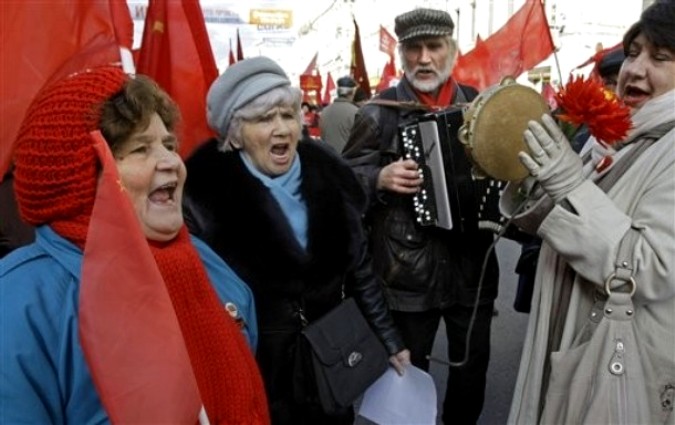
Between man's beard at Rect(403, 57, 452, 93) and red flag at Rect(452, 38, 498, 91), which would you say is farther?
red flag at Rect(452, 38, 498, 91)

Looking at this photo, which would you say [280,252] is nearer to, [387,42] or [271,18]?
[271,18]

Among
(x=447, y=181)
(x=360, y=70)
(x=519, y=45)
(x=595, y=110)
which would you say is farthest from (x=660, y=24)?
(x=360, y=70)

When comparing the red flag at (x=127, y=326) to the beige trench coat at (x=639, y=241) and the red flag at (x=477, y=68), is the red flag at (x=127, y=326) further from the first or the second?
the red flag at (x=477, y=68)

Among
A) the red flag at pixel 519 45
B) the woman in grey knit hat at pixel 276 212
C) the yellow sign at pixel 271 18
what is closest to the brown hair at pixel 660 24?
the woman in grey knit hat at pixel 276 212

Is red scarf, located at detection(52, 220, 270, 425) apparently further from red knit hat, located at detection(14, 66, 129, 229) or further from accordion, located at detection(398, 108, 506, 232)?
accordion, located at detection(398, 108, 506, 232)

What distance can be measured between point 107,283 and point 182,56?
218cm

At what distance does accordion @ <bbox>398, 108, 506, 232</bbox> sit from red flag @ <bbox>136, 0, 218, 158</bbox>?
1094 mm

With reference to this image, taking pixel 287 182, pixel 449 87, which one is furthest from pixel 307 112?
pixel 287 182

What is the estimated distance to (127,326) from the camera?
109 cm

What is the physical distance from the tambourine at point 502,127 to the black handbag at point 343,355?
0.74 metres

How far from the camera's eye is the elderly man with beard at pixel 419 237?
277 cm

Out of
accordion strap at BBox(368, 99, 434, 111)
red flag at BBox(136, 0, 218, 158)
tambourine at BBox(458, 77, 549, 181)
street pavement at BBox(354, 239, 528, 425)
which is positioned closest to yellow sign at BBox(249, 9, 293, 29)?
street pavement at BBox(354, 239, 528, 425)

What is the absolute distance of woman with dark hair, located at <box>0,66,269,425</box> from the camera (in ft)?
3.58

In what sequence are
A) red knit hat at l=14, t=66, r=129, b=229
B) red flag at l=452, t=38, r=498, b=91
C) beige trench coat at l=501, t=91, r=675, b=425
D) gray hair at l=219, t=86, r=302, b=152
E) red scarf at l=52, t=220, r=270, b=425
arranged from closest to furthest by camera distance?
1. red knit hat at l=14, t=66, r=129, b=229
2. red scarf at l=52, t=220, r=270, b=425
3. beige trench coat at l=501, t=91, r=675, b=425
4. gray hair at l=219, t=86, r=302, b=152
5. red flag at l=452, t=38, r=498, b=91
